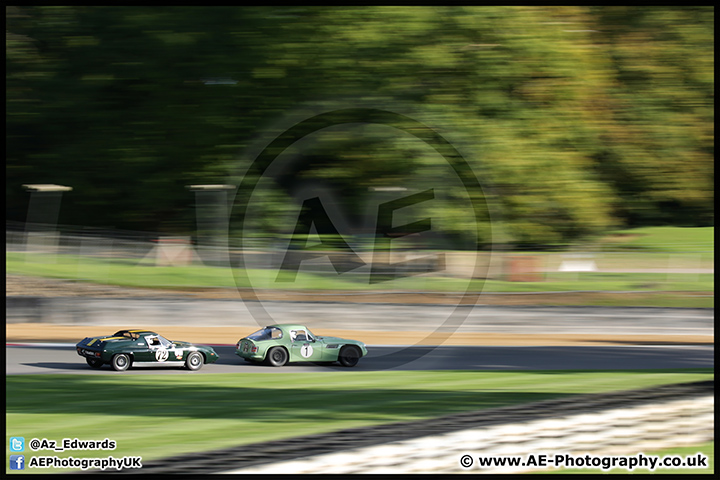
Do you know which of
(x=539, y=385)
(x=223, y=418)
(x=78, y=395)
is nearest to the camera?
(x=223, y=418)

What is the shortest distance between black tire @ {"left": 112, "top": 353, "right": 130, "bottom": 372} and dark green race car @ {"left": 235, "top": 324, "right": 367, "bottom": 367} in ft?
4.02

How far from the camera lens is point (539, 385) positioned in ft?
27.7

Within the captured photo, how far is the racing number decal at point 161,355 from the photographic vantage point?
7.37 m

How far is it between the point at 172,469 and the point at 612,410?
4.33 metres

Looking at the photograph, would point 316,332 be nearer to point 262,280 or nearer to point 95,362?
point 262,280

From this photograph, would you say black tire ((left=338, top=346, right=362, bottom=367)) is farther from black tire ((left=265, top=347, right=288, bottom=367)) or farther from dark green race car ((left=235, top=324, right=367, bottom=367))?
black tire ((left=265, top=347, right=288, bottom=367))

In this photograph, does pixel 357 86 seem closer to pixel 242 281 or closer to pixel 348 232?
pixel 348 232

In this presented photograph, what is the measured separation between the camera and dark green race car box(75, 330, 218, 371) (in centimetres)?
737

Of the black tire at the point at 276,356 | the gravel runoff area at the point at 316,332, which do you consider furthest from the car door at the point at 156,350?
the gravel runoff area at the point at 316,332

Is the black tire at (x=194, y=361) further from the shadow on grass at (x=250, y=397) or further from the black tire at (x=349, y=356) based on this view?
the black tire at (x=349, y=356)

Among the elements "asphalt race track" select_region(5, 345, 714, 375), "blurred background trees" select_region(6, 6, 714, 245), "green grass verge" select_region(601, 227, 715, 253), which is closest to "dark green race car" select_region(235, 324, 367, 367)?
"asphalt race track" select_region(5, 345, 714, 375)

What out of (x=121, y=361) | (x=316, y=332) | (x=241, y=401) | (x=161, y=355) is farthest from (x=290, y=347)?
(x=316, y=332)

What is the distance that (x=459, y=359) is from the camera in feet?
35.0

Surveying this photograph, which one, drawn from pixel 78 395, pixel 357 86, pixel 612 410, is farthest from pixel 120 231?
pixel 612 410
